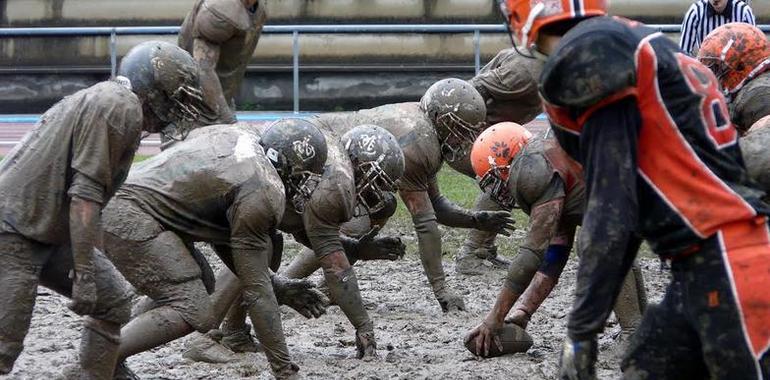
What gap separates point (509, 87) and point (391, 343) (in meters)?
2.63

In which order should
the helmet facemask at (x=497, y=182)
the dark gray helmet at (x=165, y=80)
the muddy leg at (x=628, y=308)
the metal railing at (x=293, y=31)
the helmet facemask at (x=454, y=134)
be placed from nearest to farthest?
the dark gray helmet at (x=165, y=80), the muddy leg at (x=628, y=308), the helmet facemask at (x=497, y=182), the helmet facemask at (x=454, y=134), the metal railing at (x=293, y=31)

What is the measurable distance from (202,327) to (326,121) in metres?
2.69

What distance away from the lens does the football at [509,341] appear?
7.09 meters

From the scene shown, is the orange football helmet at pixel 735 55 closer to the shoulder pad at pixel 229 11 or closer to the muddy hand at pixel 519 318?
the muddy hand at pixel 519 318

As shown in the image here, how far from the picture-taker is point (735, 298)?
3902mm

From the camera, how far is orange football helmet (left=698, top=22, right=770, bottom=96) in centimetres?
751

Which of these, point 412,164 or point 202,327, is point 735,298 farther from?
point 412,164

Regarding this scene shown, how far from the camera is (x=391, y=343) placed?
7.70 m

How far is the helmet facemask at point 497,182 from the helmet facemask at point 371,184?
619mm

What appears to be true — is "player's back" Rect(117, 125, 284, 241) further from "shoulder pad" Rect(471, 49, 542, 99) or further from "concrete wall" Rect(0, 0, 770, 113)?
"concrete wall" Rect(0, 0, 770, 113)

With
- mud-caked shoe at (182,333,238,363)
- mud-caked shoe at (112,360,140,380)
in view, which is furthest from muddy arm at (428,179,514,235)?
mud-caked shoe at (112,360,140,380)

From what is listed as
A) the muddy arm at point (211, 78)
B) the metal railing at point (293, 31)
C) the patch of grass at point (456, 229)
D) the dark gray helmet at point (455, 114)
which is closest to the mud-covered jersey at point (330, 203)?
the dark gray helmet at point (455, 114)

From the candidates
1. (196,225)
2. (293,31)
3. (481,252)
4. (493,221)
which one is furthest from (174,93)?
(293,31)

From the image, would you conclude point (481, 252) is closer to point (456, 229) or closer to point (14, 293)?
point (456, 229)
